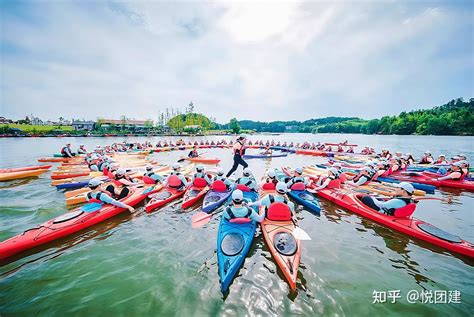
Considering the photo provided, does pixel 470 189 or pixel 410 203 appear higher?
pixel 410 203

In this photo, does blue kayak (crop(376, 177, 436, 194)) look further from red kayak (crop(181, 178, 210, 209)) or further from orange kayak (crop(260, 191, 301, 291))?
red kayak (crop(181, 178, 210, 209))

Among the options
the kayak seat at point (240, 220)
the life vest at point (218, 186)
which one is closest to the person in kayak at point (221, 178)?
the life vest at point (218, 186)

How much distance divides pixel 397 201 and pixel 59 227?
10.4 meters

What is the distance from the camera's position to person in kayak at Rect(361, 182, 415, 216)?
6.23 metres

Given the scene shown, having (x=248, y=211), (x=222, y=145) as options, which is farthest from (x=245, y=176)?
(x=222, y=145)

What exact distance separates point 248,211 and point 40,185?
13384 millimetres

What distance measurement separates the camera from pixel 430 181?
11820 millimetres

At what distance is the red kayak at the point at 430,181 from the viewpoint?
11039mm

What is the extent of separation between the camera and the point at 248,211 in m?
5.74

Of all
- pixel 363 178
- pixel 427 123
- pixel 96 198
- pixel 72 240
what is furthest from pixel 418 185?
pixel 427 123

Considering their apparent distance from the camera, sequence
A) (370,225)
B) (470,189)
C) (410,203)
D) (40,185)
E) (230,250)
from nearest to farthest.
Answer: (230,250), (410,203), (370,225), (470,189), (40,185)

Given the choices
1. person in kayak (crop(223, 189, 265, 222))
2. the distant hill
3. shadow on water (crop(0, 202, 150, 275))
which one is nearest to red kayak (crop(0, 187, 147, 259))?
shadow on water (crop(0, 202, 150, 275))

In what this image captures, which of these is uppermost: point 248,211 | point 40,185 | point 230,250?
point 248,211

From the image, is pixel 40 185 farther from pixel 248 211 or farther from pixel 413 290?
pixel 413 290
